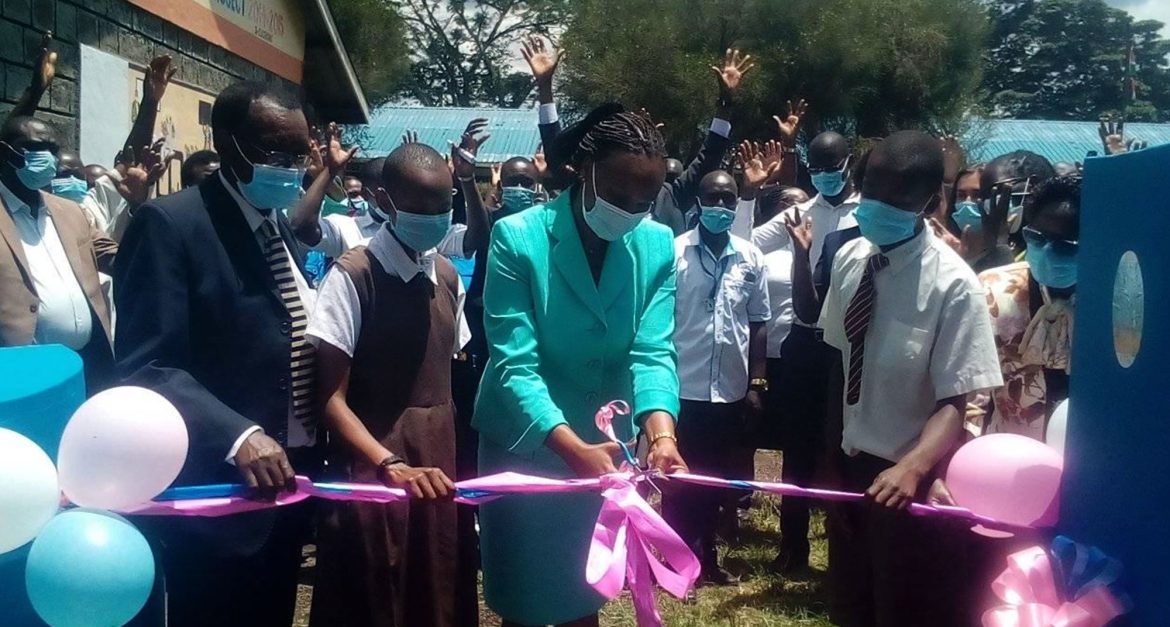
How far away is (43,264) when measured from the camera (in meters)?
4.39

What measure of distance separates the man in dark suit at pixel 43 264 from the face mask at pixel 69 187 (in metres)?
1.13

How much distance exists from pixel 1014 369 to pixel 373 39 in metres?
22.6

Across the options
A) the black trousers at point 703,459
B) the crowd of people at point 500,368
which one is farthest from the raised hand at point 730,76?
the crowd of people at point 500,368

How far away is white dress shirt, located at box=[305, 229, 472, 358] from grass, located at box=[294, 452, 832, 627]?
7.82 feet

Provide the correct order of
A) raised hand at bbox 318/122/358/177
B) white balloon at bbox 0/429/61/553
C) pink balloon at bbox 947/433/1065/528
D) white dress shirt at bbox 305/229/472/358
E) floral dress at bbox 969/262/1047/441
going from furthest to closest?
1. raised hand at bbox 318/122/358/177
2. floral dress at bbox 969/262/1047/441
3. white dress shirt at bbox 305/229/472/358
4. pink balloon at bbox 947/433/1065/528
5. white balloon at bbox 0/429/61/553

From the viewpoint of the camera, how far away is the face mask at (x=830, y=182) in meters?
5.84

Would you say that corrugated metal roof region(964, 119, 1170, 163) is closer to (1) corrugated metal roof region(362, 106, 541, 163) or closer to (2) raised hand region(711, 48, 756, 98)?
(1) corrugated metal roof region(362, 106, 541, 163)

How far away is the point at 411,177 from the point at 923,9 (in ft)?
83.9

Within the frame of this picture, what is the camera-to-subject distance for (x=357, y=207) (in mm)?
8047

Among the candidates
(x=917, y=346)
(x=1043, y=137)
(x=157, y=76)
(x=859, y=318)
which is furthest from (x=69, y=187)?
(x=1043, y=137)

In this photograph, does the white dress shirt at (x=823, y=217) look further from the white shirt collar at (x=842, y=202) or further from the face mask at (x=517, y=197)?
the face mask at (x=517, y=197)

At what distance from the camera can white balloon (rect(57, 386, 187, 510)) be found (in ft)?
7.98

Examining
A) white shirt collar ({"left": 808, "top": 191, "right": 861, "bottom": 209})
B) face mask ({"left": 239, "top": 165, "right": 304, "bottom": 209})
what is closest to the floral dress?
white shirt collar ({"left": 808, "top": 191, "right": 861, "bottom": 209})

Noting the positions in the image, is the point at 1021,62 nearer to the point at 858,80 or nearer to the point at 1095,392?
the point at 858,80
